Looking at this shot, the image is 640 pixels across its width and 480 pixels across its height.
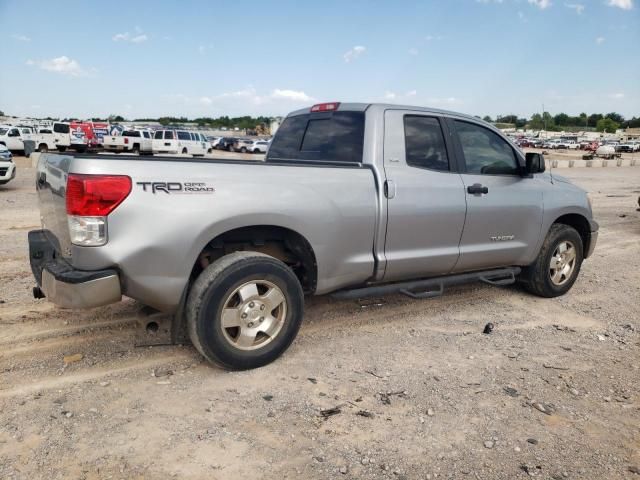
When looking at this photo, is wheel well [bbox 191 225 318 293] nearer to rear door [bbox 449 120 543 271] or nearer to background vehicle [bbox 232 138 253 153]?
rear door [bbox 449 120 543 271]

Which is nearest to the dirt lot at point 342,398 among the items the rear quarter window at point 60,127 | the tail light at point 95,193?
the tail light at point 95,193

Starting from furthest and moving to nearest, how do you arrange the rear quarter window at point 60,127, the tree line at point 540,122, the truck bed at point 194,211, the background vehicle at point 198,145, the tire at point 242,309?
the tree line at point 540,122, the background vehicle at point 198,145, the rear quarter window at point 60,127, the tire at point 242,309, the truck bed at point 194,211

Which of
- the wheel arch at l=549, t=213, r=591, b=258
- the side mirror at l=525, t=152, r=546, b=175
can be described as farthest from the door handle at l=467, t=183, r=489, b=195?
the wheel arch at l=549, t=213, r=591, b=258

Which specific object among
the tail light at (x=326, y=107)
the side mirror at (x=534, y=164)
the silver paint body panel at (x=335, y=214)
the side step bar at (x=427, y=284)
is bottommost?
the side step bar at (x=427, y=284)

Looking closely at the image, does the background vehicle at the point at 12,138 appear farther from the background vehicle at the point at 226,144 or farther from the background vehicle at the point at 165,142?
the background vehicle at the point at 226,144

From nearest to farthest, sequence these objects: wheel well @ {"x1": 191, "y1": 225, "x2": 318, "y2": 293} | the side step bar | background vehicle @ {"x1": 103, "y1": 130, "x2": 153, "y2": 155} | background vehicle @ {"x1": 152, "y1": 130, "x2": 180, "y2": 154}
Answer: wheel well @ {"x1": 191, "y1": 225, "x2": 318, "y2": 293} → the side step bar → background vehicle @ {"x1": 152, "y1": 130, "x2": 180, "y2": 154} → background vehicle @ {"x1": 103, "y1": 130, "x2": 153, "y2": 155}

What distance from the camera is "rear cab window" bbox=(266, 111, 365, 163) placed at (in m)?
4.20

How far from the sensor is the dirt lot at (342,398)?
264 centimetres

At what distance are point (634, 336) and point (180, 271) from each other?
3.92 meters

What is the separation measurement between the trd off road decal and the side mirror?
3027 millimetres

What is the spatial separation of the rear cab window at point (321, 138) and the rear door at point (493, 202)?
97 centimetres

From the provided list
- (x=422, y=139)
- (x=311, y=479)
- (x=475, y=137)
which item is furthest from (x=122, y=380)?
(x=475, y=137)

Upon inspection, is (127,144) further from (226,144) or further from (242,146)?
Answer: (226,144)

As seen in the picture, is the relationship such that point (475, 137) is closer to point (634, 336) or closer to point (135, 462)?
point (634, 336)
